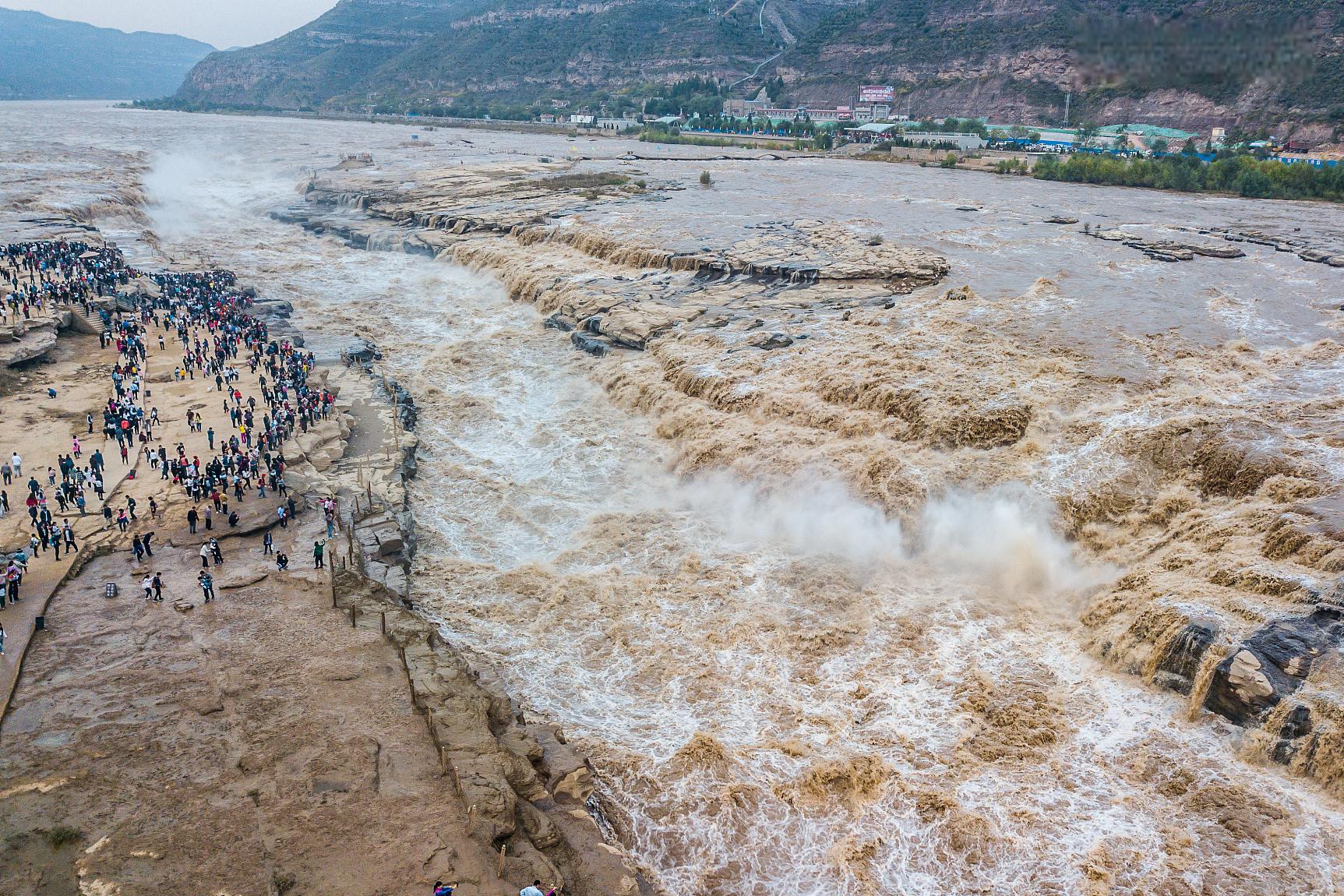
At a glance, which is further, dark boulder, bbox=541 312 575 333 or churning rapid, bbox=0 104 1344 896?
dark boulder, bbox=541 312 575 333

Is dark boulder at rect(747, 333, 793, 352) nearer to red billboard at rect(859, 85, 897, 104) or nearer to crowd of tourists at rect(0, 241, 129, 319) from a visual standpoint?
crowd of tourists at rect(0, 241, 129, 319)

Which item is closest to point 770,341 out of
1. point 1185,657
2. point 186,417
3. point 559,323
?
point 559,323

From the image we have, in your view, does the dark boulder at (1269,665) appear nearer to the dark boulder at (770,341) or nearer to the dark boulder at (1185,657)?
the dark boulder at (1185,657)

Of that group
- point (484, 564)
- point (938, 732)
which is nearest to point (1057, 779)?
point (938, 732)

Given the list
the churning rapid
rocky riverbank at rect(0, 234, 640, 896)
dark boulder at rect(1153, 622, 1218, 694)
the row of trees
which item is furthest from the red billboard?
dark boulder at rect(1153, 622, 1218, 694)

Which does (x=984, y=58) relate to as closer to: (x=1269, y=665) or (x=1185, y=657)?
(x=1185, y=657)

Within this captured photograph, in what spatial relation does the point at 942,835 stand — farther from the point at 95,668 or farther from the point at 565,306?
the point at 565,306
